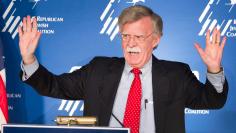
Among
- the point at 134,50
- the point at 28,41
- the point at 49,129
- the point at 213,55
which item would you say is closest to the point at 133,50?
the point at 134,50

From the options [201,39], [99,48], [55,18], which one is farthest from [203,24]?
[55,18]

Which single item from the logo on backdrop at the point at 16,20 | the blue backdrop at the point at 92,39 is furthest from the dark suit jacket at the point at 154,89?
the logo on backdrop at the point at 16,20

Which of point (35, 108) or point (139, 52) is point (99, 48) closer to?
point (35, 108)

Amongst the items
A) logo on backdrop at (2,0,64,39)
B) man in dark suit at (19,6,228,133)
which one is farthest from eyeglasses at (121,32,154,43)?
logo on backdrop at (2,0,64,39)

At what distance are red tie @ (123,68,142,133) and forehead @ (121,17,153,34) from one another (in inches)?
9.7

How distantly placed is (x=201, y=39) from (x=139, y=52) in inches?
52.9

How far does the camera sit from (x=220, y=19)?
10.9 feet

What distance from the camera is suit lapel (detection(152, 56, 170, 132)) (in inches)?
82.5

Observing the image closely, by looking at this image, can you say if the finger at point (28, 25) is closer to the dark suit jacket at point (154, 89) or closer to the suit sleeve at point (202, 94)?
the dark suit jacket at point (154, 89)

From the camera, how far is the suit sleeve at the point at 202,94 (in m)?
2.07

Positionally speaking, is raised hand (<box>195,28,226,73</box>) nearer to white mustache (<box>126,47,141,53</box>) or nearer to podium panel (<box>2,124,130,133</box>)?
white mustache (<box>126,47,141,53</box>)

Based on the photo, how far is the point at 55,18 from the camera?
346 centimetres

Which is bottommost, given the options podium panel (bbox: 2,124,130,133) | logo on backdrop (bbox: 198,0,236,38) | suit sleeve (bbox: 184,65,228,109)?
podium panel (bbox: 2,124,130,133)

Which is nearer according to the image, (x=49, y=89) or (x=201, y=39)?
(x=49, y=89)
